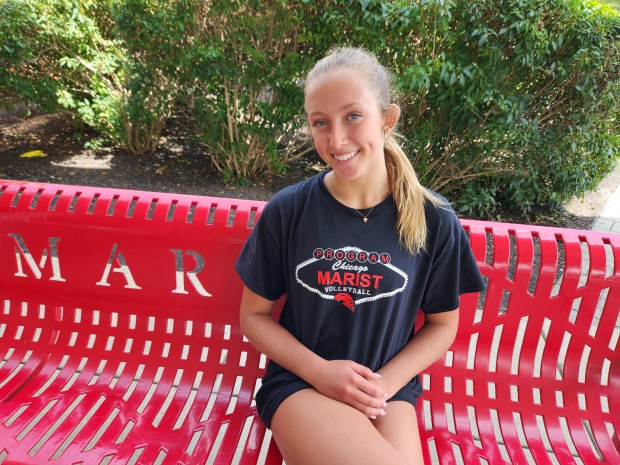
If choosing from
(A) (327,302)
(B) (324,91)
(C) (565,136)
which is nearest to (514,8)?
(C) (565,136)

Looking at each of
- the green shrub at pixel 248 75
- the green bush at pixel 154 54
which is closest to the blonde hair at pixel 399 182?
the green shrub at pixel 248 75

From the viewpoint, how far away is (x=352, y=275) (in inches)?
72.7

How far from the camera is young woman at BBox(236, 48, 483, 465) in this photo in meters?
1.77

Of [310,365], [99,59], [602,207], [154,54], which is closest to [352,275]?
[310,365]

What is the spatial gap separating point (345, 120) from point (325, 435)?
1020mm

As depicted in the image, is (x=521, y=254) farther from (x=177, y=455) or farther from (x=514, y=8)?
(x=514, y=8)

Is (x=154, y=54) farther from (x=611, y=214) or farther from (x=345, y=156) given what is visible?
(x=611, y=214)

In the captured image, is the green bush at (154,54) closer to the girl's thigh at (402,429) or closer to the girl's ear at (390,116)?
the girl's ear at (390,116)

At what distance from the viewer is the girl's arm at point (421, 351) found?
74.5 inches

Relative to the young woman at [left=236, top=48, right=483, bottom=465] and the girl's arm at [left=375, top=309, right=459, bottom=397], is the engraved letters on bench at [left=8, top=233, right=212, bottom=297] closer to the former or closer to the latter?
the young woman at [left=236, top=48, right=483, bottom=465]

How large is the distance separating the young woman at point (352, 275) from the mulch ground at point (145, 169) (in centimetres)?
305

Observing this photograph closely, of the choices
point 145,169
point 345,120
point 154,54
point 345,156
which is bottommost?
point 145,169

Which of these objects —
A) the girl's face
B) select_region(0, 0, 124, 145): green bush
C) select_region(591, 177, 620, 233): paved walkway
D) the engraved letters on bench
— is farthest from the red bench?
select_region(591, 177, 620, 233): paved walkway

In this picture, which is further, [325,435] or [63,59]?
[63,59]
